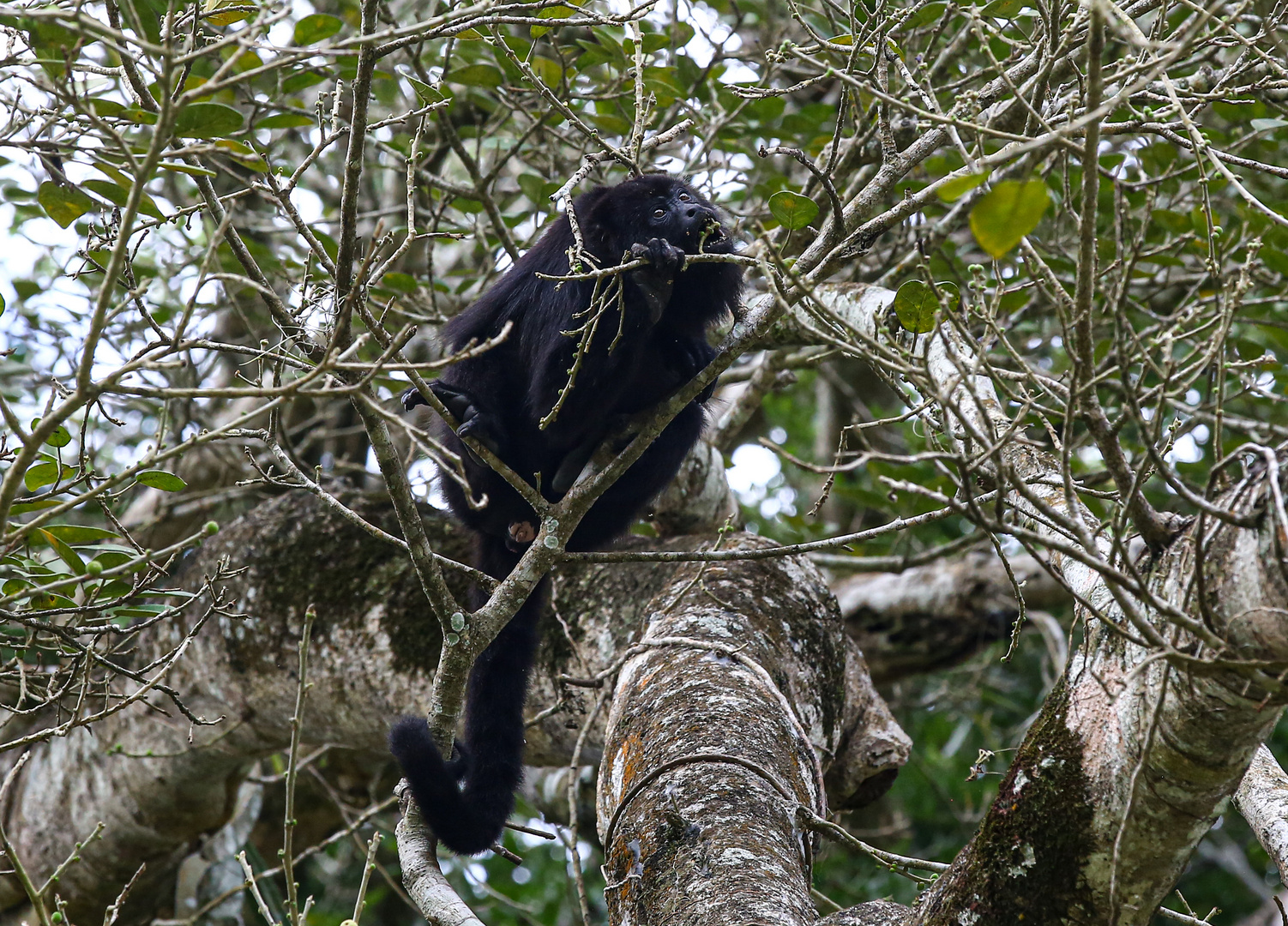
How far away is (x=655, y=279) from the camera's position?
308 centimetres

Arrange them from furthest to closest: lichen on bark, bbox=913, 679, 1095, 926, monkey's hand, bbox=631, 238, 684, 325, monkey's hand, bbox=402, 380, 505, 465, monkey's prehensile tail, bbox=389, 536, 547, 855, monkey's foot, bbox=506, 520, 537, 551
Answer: monkey's foot, bbox=506, 520, 537, 551 < monkey's hand, bbox=402, 380, 505, 465 < monkey's hand, bbox=631, 238, 684, 325 < monkey's prehensile tail, bbox=389, 536, 547, 855 < lichen on bark, bbox=913, 679, 1095, 926

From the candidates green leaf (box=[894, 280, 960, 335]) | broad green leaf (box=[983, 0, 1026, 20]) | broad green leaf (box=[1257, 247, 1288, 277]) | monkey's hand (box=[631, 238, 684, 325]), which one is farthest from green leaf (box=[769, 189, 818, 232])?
broad green leaf (box=[1257, 247, 1288, 277])

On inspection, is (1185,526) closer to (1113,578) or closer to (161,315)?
(1113,578)

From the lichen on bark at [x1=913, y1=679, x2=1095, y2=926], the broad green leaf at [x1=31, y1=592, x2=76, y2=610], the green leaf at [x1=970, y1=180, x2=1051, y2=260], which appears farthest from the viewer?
the broad green leaf at [x1=31, y1=592, x2=76, y2=610]

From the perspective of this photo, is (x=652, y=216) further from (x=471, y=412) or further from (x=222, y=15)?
(x=222, y=15)

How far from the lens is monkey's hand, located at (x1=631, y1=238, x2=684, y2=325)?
2928 mm

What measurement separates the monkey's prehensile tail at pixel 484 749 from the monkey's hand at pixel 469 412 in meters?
0.48

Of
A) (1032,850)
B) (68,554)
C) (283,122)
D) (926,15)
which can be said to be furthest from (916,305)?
(283,122)

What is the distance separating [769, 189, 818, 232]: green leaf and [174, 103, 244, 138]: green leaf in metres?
1.17

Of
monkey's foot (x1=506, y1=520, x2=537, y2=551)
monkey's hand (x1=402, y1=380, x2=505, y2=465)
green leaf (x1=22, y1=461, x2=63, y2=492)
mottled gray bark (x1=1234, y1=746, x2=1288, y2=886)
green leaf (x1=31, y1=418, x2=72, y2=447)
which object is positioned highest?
monkey's hand (x1=402, y1=380, x2=505, y2=465)

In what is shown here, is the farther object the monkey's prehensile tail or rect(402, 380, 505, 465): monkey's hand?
rect(402, 380, 505, 465): monkey's hand

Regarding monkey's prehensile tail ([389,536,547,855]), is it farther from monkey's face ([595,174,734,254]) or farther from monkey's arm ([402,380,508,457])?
monkey's face ([595,174,734,254])

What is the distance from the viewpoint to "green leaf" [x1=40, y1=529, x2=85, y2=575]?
243cm

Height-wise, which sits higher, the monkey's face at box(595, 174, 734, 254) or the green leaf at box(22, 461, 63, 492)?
the monkey's face at box(595, 174, 734, 254)
